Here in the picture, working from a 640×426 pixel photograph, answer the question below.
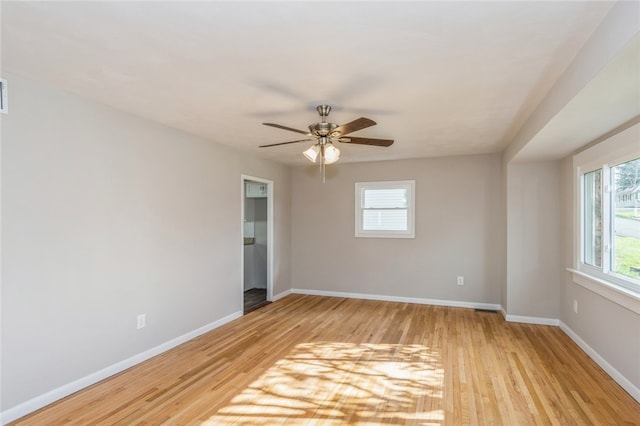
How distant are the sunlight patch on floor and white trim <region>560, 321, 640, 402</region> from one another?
138 cm

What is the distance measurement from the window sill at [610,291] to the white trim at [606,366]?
0.57 metres

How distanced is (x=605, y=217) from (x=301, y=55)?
328 centimetres

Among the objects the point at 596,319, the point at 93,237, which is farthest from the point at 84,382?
the point at 596,319

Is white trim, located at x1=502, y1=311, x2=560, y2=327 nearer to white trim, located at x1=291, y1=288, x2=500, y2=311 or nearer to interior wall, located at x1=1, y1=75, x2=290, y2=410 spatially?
white trim, located at x1=291, y1=288, x2=500, y2=311

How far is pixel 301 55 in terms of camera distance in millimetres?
2049

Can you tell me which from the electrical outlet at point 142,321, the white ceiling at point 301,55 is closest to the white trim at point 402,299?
the white ceiling at point 301,55

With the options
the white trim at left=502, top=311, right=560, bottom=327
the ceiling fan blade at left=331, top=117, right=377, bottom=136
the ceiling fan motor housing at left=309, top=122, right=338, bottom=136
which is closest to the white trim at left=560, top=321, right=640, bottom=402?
the white trim at left=502, top=311, right=560, bottom=327

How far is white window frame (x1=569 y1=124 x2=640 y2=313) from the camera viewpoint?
2723 millimetres

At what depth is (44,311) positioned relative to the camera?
2.48m

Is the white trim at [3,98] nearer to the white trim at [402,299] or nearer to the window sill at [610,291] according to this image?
the window sill at [610,291]

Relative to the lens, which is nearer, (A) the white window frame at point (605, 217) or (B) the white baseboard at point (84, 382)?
(B) the white baseboard at point (84, 382)

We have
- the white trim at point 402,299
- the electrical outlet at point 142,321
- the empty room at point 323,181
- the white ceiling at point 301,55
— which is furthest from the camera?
the white trim at point 402,299

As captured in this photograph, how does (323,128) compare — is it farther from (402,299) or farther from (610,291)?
(402,299)

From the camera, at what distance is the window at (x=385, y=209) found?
555 cm
